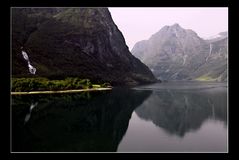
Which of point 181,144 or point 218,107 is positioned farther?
point 218,107

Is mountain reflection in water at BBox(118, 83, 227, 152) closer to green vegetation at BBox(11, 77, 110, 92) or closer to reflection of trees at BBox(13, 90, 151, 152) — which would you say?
reflection of trees at BBox(13, 90, 151, 152)

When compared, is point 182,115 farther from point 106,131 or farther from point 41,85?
point 41,85

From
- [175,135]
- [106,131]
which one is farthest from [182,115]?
[106,131]

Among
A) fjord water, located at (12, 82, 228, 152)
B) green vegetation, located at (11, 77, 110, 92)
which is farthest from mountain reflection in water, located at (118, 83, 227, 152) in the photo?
green vegetation, located at (11, 77, 110, 92)

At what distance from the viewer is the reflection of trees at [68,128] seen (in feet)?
132

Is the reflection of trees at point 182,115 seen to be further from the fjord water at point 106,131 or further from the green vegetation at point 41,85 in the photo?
the green vegetation at point 41,85

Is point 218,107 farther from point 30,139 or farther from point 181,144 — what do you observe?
point 30,139

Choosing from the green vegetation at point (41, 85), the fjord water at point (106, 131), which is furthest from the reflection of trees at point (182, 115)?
the green vegetation at point (41, 85)

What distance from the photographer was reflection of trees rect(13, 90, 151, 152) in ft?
132

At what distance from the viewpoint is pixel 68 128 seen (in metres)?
54.4
